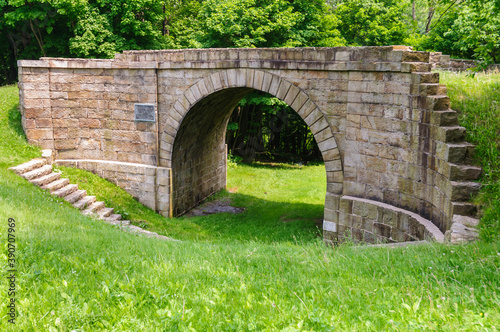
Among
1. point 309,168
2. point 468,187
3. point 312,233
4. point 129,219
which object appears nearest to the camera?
point 468,187

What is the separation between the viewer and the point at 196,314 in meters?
3.85

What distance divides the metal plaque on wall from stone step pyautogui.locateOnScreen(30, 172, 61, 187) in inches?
99.6

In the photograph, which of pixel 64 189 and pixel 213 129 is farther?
pixel 213 129

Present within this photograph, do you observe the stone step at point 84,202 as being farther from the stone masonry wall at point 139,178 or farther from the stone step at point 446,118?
the stone step at point 446,118

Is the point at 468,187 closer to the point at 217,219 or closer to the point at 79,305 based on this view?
the point at 79,305

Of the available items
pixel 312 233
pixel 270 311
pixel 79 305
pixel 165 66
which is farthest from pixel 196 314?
→ pixel 165 66

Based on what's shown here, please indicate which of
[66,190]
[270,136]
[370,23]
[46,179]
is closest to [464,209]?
[66,190]

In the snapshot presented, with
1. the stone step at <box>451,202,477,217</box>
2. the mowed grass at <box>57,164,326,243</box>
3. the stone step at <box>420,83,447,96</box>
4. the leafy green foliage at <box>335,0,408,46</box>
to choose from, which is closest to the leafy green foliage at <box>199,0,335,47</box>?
the leafy green foliage at <box>335,0,408,46</box>

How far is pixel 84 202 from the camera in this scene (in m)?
10.8

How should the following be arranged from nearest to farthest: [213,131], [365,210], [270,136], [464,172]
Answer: [464,172] < [365,210] < [213,131] < [270,136]

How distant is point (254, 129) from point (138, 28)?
689 centimetres

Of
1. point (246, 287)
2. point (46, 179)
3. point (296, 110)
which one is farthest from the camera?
point (46, 179)

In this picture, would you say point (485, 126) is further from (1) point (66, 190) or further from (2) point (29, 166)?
(2) point (29, 166)

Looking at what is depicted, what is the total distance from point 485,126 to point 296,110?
12.7 feet
